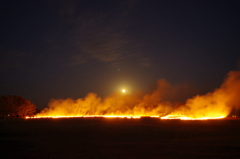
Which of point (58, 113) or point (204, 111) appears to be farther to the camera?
point (58, 113)

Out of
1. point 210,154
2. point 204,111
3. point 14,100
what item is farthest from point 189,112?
point 14,100

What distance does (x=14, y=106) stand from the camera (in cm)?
10250

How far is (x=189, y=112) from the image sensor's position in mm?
82500

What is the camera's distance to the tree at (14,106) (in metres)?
99.5

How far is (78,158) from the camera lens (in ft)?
41.7

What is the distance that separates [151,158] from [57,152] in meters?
6.14

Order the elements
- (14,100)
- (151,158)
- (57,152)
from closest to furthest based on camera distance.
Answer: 1. (151,158)
2. (57,152)
3. (14,100)

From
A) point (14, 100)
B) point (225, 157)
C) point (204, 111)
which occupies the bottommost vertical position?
point (225, 157)

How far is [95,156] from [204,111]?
68.4m

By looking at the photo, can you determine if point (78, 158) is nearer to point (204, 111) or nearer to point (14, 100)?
point (204, 111)

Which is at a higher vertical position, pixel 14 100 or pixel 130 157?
pixel 14 100

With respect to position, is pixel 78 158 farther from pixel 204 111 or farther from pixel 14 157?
pixel 204 111

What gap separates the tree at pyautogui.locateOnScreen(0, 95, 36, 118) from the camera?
3917 inches

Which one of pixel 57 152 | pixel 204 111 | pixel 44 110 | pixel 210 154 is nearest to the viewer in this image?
pixel 210 154
